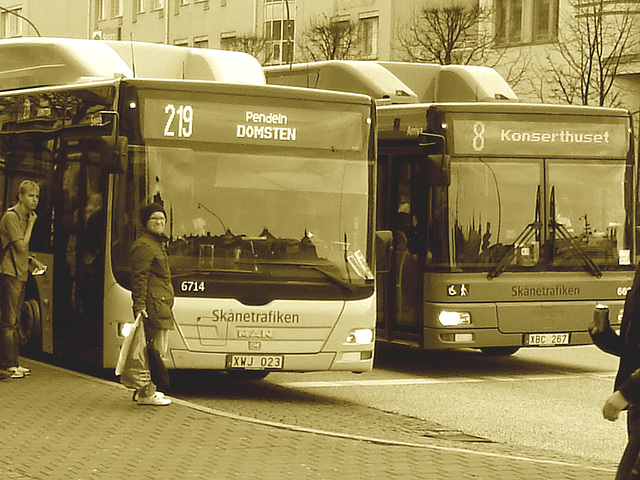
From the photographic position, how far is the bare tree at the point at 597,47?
3506 centimetres

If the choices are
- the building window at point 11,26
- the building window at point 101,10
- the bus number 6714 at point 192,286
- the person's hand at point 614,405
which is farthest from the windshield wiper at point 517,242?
the building window at point 11,26

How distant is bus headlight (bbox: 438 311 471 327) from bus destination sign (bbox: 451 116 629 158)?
1648 mm

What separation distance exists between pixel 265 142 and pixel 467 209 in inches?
127

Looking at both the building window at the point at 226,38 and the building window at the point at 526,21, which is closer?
the building window at the point at 526,21

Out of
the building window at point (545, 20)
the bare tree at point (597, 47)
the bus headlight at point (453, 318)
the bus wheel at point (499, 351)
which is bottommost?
the bus wheel at point (499, 351)

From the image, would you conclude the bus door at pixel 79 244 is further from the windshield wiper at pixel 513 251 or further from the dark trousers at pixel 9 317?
the windshield wiper at pixel 513 251

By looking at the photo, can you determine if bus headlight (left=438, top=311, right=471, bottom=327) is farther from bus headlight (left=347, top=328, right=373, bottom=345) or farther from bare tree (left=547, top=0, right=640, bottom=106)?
bare tree (left=547, top=0, right=640, bottom=106)

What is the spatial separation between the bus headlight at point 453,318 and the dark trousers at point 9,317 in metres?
4.43

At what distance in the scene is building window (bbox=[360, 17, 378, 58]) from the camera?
51.9 metres

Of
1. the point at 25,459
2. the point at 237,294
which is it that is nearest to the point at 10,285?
the point at 237,294

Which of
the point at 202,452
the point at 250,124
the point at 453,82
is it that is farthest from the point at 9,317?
the point at 453,82

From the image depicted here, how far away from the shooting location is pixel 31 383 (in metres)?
12.8

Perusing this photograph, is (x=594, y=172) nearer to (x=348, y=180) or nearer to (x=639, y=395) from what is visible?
(x=348, y=180)

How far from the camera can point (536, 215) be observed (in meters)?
15.9
